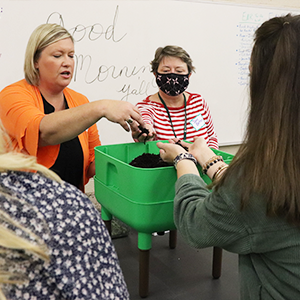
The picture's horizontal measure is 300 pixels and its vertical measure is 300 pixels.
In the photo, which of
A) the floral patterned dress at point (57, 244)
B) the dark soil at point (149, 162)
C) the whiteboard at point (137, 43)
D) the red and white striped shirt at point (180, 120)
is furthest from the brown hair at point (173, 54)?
the floral patterned dress at point (57, 244)

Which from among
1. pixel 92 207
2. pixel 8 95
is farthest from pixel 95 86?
pixel 92 207

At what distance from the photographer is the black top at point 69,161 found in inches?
61.6

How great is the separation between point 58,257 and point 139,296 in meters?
1.14

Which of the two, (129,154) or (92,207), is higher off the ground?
(92,207)

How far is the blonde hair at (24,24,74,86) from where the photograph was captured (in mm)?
1536

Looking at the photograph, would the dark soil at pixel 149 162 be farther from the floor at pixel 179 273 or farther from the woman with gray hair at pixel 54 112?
the floor at pixel 179 273

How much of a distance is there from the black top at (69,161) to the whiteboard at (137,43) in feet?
2.56

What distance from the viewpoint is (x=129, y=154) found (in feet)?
5.55

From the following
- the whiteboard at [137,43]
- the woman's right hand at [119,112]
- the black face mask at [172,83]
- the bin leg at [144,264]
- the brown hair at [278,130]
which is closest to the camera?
the brown hair at [278,130]

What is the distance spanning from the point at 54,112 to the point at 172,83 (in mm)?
695

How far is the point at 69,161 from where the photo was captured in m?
1.61

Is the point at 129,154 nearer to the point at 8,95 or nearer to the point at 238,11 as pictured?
the point at 8,95

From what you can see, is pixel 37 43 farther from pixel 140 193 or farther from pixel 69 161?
pixel 140 193

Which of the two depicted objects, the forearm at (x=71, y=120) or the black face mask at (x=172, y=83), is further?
the black face mask at (x=172, y=83)
